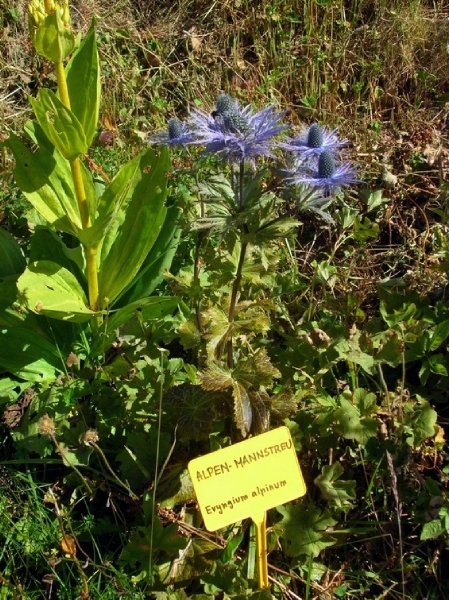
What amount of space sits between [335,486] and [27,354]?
1044mm

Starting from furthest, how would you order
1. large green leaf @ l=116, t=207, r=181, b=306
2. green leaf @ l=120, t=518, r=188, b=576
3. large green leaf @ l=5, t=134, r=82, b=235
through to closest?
1. large green leaf @ l=116, t=207, r=181, b=306
2. large green leaf @ l=5, t=134, r=82, b=235
3. green leaf @ l=120, t=518, r=188, b=576

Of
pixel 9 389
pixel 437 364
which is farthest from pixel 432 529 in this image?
pixel 9 389

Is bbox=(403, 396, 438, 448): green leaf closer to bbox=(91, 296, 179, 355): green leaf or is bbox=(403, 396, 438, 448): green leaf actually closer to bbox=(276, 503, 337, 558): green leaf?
bbox=(276, 503, 337, 558): green leaf

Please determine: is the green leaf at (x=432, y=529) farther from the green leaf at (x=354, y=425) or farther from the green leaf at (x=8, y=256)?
the green leaf at (x=8, y=256)

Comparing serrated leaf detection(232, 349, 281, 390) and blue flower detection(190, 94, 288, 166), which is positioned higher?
blue flower detection(190, 94, 288, 166)

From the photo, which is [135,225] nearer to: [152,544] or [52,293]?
[52,293]

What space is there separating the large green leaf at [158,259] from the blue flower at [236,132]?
688mm

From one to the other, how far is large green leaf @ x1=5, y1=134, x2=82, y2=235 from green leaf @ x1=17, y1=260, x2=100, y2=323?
0.47 ft

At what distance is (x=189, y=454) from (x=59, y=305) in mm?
565

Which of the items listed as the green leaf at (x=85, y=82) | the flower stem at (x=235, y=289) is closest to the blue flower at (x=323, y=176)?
the flower stem at (x=235, y=289)

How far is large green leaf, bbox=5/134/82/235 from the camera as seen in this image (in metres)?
1.85

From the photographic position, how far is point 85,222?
1.89 meters

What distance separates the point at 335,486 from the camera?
5.14 ft

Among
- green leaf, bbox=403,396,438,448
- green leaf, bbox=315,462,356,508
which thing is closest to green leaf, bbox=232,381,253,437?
green leaf, bbox=315,462,356,508
